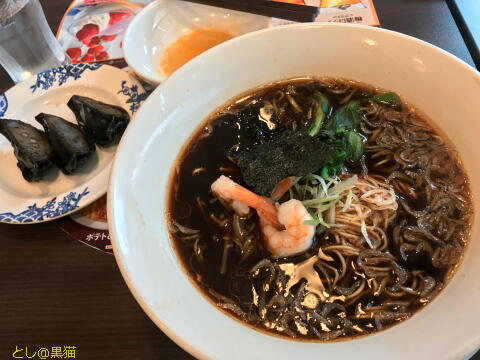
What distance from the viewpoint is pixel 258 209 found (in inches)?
58.7

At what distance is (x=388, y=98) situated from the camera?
1796 mm

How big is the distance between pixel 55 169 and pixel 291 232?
1.43 m

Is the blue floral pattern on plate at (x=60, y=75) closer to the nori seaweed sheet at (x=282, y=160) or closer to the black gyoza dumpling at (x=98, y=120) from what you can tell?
the black gyoza dumpling at (x=98, y=120)

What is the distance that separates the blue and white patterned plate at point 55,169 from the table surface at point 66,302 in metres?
0.11

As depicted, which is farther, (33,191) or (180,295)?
(33,191)

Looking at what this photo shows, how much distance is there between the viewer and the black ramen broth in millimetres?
1363

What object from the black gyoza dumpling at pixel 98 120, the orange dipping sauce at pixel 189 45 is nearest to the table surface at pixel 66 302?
the black gyoza dumpling at pixel 98 120

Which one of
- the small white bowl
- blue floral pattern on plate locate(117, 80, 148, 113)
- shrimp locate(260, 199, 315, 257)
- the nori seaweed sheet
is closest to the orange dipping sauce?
the small white bowl

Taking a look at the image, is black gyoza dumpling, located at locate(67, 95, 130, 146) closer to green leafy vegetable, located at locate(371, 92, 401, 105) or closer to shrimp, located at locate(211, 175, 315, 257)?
shrimp, located at locate(211, 175, 315, 257)

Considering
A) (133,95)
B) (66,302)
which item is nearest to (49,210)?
(66,302)

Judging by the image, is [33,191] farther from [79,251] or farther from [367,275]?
[367,275]

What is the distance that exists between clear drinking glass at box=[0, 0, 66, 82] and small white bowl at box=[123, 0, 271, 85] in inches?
24.1

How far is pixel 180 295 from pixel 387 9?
2.39 m

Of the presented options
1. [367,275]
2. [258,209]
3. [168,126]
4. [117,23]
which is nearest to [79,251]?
[168,126]
